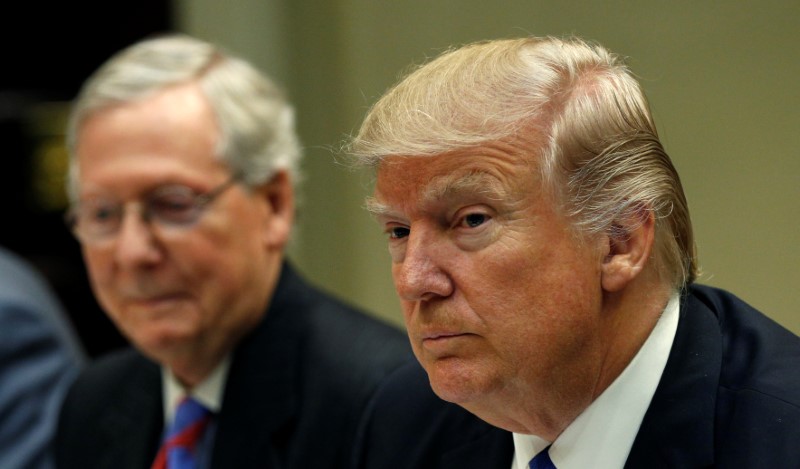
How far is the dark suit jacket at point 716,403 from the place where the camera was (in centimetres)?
152

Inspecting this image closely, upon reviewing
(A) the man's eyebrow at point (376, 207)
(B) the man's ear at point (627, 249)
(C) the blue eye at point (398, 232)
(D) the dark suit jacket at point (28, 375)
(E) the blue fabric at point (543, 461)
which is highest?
(B) the man's ear at point (627, 249)

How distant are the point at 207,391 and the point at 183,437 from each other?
0.13 meters

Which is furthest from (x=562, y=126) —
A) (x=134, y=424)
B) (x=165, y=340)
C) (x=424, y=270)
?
(x=134, y=424)

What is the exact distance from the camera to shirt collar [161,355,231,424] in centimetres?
265

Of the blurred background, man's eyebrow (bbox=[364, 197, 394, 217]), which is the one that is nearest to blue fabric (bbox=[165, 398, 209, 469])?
the blurred background

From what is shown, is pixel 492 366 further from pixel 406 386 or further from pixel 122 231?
pixel 122 231

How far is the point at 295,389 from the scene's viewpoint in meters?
2.54

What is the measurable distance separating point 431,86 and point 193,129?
1127 millimetres

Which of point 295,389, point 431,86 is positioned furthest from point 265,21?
point 431,86

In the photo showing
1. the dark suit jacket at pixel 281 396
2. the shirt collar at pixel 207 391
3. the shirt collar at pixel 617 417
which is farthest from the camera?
the shirt collar at pixel 207 391

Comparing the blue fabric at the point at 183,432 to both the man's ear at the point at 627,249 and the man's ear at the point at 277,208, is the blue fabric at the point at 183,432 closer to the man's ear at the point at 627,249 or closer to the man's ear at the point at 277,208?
the man's ear at the point at 277,208

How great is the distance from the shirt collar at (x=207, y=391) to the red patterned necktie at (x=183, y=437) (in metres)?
0.02

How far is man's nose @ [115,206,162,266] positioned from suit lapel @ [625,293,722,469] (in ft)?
4.36

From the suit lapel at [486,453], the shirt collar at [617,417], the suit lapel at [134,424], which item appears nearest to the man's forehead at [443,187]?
the shirt collar at [617,417]
